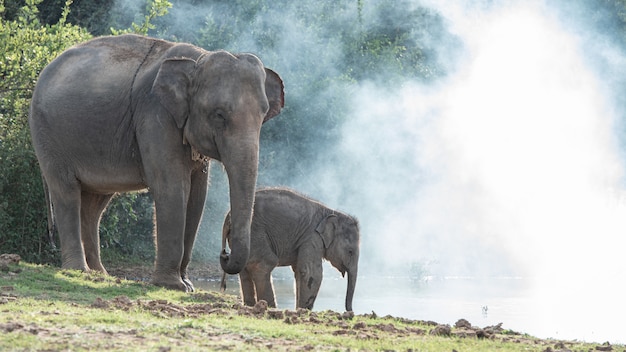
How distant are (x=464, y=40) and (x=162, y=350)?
105ft

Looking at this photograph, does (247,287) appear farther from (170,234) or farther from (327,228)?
(170,234)

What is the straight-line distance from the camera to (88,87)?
13.7m

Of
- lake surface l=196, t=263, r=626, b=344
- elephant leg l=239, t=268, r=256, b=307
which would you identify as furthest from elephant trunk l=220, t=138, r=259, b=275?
lake surface l=196, t=263, r=626, b=344

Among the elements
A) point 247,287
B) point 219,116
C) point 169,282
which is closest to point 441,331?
point 219,116

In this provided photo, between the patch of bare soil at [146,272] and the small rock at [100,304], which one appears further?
the patch of bare soil at [146,272]

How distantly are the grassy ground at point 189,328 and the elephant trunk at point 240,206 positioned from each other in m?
0.48

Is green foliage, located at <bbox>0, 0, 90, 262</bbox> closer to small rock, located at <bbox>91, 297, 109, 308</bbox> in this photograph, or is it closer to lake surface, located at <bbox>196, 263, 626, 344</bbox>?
lake surface, located at <bbox>196, 263, 626, 344</bbox>

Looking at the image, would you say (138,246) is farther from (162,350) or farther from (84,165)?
(162,350)

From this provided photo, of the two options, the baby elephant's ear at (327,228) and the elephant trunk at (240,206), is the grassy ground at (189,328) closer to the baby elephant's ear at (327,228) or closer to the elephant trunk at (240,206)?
the elephant trunk at (240,206)

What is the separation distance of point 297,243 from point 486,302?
20.7 ft

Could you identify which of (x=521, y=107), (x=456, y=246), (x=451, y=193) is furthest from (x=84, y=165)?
(x=521, y=107)

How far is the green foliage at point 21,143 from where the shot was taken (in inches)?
726

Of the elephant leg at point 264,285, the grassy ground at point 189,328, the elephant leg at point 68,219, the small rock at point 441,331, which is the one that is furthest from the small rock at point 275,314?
the elephant leg at point 264,285

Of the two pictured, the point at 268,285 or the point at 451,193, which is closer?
the point at 268,285
